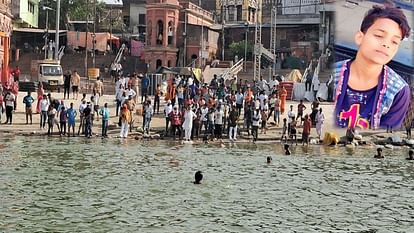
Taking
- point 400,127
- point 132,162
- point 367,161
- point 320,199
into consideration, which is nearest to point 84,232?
point 320,199

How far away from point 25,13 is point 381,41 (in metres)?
41.3

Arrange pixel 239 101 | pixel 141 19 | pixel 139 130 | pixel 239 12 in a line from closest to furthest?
pixel 139 130, pixel 239 101, pixel 239 12, pixel 141 19

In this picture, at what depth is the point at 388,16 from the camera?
28.4 metres

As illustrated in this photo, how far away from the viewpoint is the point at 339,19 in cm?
3142

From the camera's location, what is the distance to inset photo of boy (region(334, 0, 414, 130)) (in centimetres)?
2831

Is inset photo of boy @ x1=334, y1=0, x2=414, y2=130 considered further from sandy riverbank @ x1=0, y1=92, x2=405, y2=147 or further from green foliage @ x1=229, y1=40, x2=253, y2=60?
green foliage @ x1=229, y1=40, x2=253, y2=60

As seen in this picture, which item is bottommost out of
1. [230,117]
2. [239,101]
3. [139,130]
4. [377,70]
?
[139,130]

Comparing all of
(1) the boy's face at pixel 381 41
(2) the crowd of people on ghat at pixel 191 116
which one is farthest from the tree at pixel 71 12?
(1) the boy's face at pixel 381 41

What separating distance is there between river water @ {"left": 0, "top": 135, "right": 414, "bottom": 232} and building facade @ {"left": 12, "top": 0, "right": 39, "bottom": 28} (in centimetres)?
3716

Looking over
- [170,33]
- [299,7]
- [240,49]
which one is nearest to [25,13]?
[170,33]

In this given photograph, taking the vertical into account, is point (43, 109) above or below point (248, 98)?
below

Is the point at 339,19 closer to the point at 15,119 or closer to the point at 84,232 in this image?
the point at 15,119

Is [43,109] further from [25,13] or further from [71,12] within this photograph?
[71,12]

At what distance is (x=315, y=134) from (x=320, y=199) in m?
15.1
